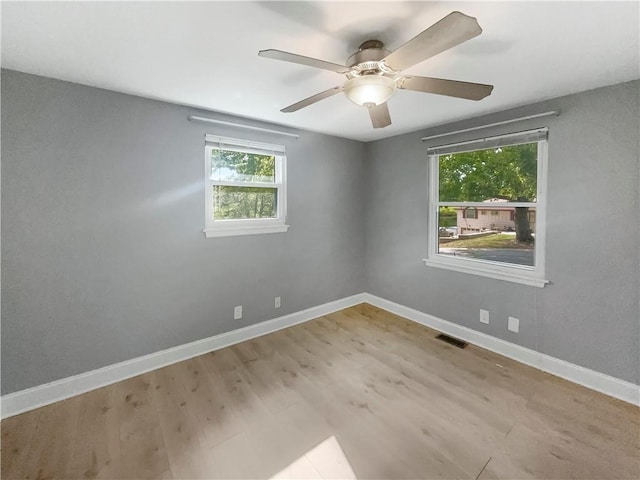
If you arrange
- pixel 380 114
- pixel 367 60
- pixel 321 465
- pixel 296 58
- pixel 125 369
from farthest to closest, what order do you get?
pixel 125 369 → pixel 380 114 → pixel 321 465 → pixel 367 60 → pixel 296 58

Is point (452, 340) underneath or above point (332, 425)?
above

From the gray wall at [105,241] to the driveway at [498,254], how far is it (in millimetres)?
2035

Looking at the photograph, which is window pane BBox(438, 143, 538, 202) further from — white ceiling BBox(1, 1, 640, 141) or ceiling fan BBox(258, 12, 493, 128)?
ceiling fan BBox(258, 12, 493, 128)

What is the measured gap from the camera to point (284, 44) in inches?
60.4

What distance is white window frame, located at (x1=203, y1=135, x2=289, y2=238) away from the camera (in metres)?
2.65

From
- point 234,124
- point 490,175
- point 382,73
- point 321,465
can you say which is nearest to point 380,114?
point 382,73

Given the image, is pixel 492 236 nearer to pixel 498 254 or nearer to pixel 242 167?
pixel 498 254

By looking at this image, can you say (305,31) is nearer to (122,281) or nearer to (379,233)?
(122,281)

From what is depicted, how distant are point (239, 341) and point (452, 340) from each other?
2.23m

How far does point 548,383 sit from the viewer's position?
2217 mm

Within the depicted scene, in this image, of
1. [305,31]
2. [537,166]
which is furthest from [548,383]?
[305,31]

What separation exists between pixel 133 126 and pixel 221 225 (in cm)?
106

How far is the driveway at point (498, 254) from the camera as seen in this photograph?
256 centimetres

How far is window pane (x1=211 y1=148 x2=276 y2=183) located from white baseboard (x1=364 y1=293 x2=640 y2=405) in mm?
2359
